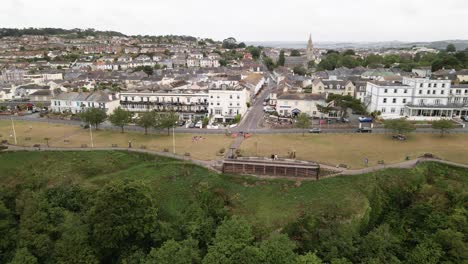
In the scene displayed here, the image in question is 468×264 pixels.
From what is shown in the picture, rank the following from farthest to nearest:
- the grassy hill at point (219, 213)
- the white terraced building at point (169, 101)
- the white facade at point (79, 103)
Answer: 1. the white terraced building at point (169, 101)
2. the white facade at point (79, 103)
3. the grassy hill at point (219, 213)

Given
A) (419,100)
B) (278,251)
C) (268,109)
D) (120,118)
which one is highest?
(419,100)

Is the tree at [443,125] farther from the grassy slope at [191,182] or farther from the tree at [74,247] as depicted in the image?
the tree at [74,247]

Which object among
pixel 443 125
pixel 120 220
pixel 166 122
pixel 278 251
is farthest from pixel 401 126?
pixel 120 220

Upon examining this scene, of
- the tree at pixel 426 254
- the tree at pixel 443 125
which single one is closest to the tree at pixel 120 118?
the tree at pixel 426 254

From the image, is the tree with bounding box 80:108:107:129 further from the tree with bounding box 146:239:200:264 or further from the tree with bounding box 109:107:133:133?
the tree with bounding box 146:239:200:264

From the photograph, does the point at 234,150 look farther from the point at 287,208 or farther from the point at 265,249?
the point at 265,249

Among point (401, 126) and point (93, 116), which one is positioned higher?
point (401, 126)

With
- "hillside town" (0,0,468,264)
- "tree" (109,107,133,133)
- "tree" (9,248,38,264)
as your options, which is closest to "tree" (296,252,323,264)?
"hillside town" (0,0,468,264)

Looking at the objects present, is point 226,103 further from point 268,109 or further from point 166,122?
point 166,122
